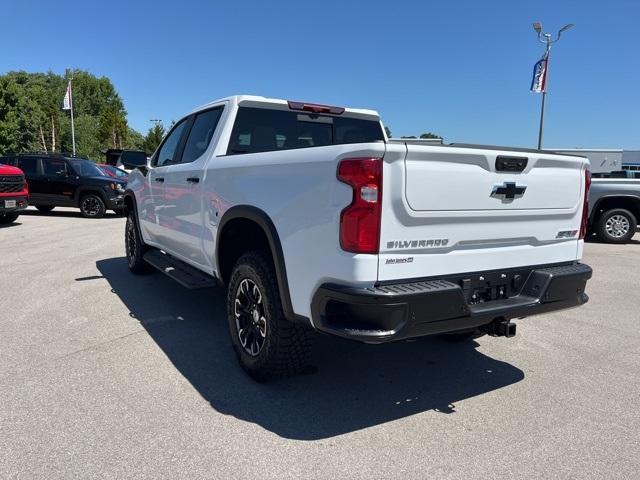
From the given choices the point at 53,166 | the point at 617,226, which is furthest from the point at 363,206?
the point at 53,166

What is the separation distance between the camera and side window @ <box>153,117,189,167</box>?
5.34 metres

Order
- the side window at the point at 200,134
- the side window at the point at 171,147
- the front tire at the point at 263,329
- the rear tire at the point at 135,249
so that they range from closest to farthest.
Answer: the front tire at the point at 263,329, the side window at the point at 200,134, the side window at the point at 171,147, the rear tire at the point at 135,249

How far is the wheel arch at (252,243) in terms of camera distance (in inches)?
120

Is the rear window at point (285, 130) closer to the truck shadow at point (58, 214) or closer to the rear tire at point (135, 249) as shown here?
the rear tire at point (135, 249)

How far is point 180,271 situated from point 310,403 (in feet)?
7.53

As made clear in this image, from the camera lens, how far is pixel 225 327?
188 inches

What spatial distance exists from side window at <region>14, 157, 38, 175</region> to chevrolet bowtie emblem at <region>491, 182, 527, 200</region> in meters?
15.3

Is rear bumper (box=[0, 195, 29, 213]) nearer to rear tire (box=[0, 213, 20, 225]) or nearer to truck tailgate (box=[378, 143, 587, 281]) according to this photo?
rear tire (box=[0, 213, 20, 225])

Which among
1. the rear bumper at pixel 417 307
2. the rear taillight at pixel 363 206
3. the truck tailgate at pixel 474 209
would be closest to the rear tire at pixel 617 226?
the truck tailgate at pixel 474 209

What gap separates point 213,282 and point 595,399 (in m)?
3.09

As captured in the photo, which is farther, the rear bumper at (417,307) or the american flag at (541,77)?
the american flag at (541,77)

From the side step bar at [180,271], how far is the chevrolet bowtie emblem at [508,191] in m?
2.50

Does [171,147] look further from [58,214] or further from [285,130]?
[58,214]

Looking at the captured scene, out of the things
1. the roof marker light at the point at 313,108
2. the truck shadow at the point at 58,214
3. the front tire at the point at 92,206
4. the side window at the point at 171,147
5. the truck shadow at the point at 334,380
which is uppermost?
the roof marker light at the point at 313,108
